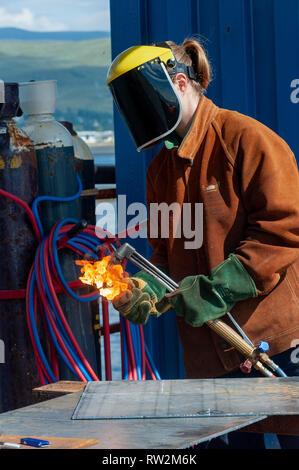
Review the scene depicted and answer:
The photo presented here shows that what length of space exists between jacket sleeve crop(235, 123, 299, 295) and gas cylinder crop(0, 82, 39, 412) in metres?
1.30

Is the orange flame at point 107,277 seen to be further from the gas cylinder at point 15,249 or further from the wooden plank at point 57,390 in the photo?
the gas cylinder at point 15,249

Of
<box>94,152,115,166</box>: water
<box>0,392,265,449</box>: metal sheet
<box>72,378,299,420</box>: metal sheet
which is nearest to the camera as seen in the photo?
<box>0,392,265,449</box>: metal sheet

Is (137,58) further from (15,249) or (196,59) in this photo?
(15,249)

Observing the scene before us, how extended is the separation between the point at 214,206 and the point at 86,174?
1391 millimetres

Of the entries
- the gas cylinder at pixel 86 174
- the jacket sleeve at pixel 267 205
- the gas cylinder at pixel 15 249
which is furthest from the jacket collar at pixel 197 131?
the gas cylinder at pixel 86 174

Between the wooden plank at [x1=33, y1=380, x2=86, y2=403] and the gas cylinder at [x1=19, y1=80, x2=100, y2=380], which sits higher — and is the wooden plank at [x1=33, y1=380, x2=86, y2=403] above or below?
below

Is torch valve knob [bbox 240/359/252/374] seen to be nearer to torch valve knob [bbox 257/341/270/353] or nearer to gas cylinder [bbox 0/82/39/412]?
torch valve knob [bbox 257/341/270/353]

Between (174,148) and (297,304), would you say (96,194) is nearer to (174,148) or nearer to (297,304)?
(174,148)

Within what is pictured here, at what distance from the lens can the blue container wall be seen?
11.9 feet

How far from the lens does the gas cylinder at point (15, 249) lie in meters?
3.62

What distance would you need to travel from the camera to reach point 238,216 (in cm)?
272

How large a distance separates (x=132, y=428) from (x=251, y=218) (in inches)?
35.1

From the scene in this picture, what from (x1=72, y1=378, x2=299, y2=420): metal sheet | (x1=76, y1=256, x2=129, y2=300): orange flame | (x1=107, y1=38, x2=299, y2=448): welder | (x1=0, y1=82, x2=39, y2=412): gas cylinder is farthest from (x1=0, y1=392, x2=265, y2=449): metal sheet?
(x1=0, y1=82, x2=39, y2=412): gas cylinder

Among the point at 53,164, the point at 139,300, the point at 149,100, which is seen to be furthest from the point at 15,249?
the point at 149,100
